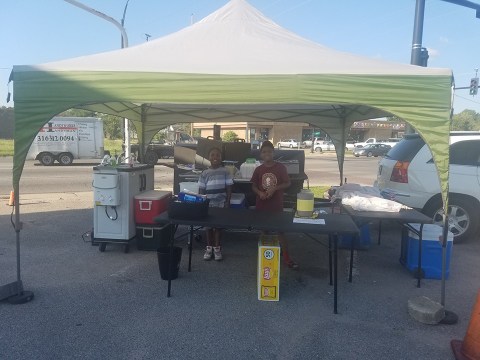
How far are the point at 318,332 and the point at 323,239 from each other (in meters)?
3.34

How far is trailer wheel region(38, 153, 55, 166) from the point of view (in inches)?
806

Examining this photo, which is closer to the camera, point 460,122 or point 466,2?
point 466,2

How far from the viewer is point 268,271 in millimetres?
4219

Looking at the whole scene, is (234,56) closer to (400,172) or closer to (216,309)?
(216,309)

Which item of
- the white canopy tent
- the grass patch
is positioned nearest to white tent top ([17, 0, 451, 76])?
the white canopy tent

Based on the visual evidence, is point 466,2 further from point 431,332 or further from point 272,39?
point 431,332

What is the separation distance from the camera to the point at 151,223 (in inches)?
232

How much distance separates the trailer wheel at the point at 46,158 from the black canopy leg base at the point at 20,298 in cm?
1819

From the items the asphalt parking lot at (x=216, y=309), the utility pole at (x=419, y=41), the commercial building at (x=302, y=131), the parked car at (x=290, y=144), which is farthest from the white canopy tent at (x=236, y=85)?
the parked car at (x=290, y=144)

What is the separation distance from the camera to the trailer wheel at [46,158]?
67.2ft

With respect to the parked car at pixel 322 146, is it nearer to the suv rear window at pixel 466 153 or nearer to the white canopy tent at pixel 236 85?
the suv rear window at pixel 466 153

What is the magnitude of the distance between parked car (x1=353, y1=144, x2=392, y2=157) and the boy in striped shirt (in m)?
34.7

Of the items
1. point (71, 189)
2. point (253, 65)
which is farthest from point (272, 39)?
point (71, 189)

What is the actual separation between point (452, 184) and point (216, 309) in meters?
4.67
